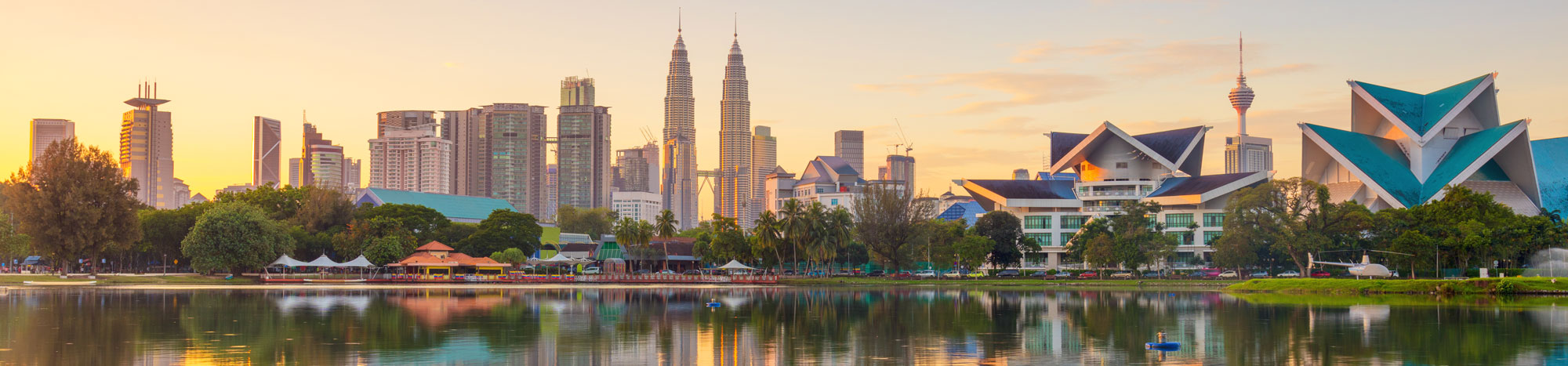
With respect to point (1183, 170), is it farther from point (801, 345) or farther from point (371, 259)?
point (801, 345)

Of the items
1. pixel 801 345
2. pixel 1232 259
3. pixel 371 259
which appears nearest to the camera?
pixel 801 345

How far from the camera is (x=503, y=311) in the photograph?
149 feet

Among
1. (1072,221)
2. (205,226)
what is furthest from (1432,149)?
(205,226)

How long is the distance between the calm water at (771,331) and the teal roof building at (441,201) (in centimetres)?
9424

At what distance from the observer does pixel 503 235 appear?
108 metres

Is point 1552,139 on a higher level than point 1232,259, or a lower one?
higher

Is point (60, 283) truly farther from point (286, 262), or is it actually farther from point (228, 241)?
point (286, 262)

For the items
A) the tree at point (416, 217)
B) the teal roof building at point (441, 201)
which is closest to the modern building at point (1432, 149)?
the tree at point (416, 217)

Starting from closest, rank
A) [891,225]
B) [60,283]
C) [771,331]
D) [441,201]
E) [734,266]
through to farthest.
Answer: [771,331] < [60,283] < [734,266] < [891,225] < [441,201]

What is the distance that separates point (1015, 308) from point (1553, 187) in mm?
74665

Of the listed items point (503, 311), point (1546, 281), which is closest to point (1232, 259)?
point (1546, 281)

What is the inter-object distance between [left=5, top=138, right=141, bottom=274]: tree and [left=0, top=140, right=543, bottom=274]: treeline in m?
0.06

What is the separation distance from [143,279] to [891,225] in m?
56.3

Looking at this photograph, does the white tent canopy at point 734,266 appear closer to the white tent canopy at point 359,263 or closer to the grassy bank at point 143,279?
the white tent canopy at point 359,263
